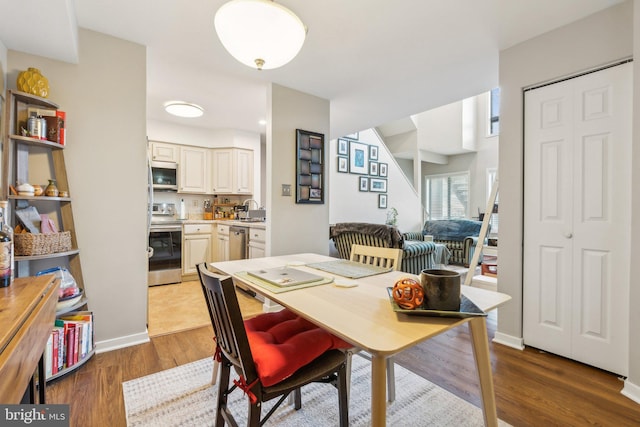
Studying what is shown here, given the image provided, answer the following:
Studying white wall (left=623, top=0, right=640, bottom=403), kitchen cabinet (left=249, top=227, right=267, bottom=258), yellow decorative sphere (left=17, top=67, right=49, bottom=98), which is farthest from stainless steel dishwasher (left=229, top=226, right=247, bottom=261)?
white wall (left=623, top=0, right=640, bottom=403)

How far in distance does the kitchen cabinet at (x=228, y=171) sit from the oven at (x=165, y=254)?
1054mm

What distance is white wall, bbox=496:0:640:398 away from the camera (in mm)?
1722

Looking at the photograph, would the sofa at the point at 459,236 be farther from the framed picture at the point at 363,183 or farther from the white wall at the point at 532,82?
the white wall at the point at 532,82

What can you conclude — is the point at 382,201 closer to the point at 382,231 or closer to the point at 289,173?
the point at 382,231

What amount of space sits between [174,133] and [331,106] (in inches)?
102

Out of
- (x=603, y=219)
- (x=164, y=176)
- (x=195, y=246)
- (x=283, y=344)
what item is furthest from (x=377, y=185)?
(x=283, y=344)

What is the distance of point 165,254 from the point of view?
13.3 feet

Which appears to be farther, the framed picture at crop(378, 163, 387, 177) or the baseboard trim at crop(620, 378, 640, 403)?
the framed picture at crop(378, 163, 387, 177)

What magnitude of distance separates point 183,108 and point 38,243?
2411mm

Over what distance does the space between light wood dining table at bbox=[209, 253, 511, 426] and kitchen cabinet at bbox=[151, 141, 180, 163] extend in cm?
381

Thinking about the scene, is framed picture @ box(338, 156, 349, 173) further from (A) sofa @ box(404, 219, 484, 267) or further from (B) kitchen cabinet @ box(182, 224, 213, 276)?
(B) kitchen cabinet @ box(182, 224, 213, 276)

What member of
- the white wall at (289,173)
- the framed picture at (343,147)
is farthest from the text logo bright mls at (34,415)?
the framed picture at (343,147)

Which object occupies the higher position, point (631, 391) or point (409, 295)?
point (409, 295)

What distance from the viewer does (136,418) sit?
149cm
